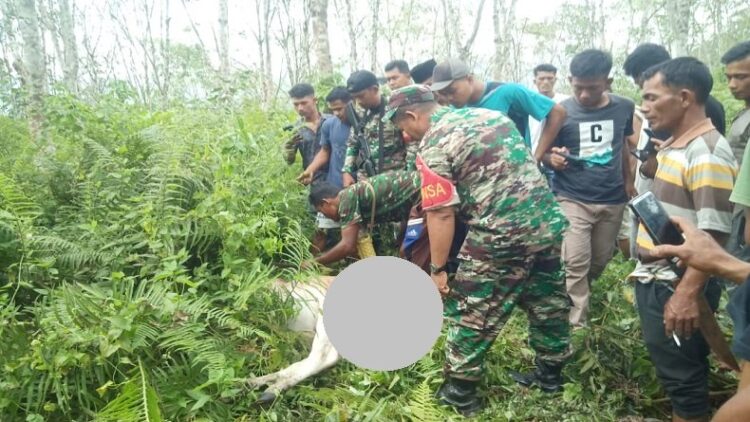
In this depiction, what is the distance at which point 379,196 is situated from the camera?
3.37 m

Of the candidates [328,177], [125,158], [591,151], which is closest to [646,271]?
[591,151]

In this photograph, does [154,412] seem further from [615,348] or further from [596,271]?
[596,271]

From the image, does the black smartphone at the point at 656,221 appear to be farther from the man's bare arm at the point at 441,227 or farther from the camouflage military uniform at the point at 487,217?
the man's bare arm at the point at 441,227

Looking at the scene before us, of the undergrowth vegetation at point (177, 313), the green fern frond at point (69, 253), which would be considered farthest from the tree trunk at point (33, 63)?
the green fern frond at point (69, 253)

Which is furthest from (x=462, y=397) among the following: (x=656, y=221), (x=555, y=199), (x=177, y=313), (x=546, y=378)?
(x=177, y=313)

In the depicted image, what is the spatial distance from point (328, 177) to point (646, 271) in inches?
117

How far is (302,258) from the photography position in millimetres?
3293

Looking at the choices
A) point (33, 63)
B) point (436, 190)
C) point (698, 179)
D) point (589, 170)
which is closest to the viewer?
point (698, 179)

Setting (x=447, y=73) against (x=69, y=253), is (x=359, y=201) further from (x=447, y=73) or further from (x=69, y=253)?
(x=69, y=253)

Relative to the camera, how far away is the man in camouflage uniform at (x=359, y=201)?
3336 mm

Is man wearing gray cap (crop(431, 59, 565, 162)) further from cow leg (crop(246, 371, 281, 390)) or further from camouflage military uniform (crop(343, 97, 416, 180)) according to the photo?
cow leg (crop(246, 371, 281, 390))

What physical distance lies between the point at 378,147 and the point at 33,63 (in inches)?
164

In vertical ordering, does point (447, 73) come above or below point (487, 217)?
above

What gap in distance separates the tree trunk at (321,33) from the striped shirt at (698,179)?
6451 millimetres
